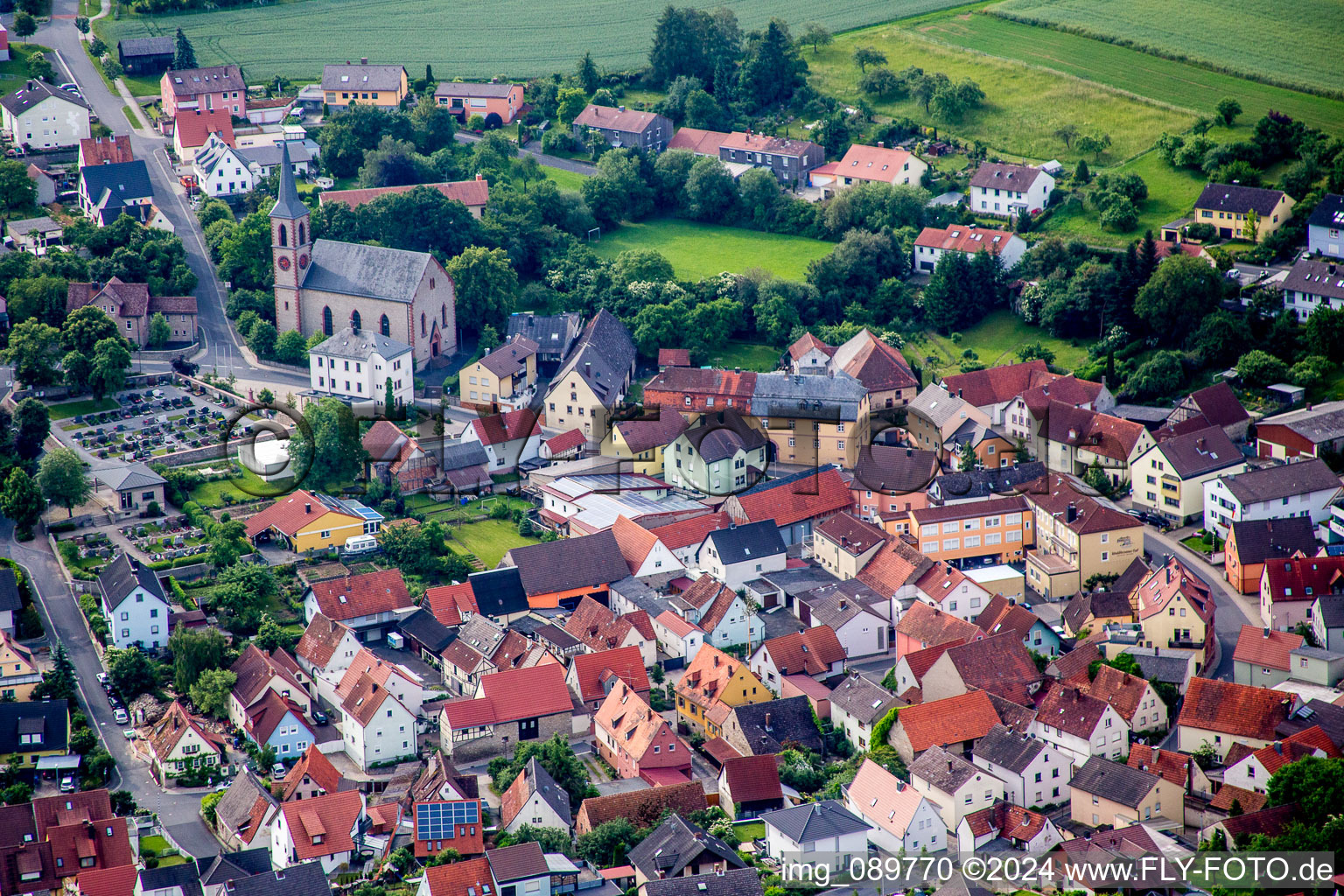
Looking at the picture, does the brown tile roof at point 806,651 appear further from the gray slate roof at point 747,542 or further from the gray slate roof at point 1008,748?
the gray slate roof at point 1008,748

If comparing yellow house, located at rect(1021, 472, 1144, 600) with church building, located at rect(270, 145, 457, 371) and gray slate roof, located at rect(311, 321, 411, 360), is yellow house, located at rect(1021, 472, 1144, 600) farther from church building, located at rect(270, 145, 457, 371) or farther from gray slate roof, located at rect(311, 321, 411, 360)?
church building, located at rect(270, 145, 457, 371)

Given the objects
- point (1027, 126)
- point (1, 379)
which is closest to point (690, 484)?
point (1, 379)

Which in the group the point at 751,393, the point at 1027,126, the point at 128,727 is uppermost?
the point at 1027,126

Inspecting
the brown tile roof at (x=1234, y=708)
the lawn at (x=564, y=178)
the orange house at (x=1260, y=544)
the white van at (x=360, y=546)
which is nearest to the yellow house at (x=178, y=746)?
the white van at (x=360, y=546)

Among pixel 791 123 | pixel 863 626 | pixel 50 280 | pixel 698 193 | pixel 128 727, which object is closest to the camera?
pixel 128 727

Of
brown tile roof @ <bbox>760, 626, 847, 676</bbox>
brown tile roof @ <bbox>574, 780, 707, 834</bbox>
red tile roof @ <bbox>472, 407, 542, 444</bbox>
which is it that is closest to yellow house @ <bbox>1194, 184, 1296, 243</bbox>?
red tile roof @ <bbox>472, 407, 542, 444</bbox>

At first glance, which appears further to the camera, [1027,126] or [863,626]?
[1027,126]

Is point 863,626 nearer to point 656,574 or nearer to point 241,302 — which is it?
point 656,574
